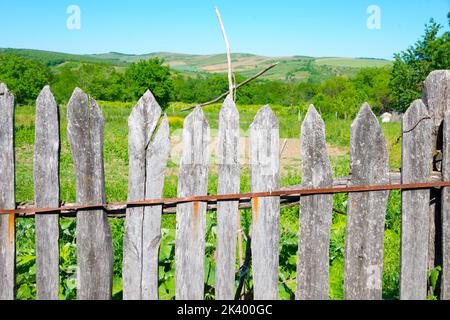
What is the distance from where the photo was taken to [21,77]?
66.9m

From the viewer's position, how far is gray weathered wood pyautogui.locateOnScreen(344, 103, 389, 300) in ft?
8.25

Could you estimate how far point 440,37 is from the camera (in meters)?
35.8

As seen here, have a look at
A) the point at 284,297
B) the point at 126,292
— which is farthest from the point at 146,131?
the point at 284,297

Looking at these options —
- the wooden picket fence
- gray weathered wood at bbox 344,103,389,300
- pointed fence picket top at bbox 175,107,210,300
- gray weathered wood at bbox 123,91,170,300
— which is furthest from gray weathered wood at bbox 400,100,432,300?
gray weathered wood at bbox 123,91,170,300

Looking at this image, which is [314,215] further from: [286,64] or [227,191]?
[286,64]

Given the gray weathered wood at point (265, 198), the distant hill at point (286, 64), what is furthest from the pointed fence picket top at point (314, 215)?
the distant hill at point (286, 64)

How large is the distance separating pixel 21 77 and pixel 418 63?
51386mm

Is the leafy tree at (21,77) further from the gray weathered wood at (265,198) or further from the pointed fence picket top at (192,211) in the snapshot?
the gray weathered wood at (265,198)

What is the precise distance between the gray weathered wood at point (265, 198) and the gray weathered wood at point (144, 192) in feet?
1.47

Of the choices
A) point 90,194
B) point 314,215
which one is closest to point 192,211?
point 90,194

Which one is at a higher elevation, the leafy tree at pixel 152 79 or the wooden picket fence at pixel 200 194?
the leafy tree at pixel 152 79

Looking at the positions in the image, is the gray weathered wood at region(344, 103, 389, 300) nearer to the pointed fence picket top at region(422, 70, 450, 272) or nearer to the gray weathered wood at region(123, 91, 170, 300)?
the pointed fence picket top at region(422, 70, 450, 272)

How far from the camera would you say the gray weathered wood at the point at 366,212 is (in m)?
2.51
